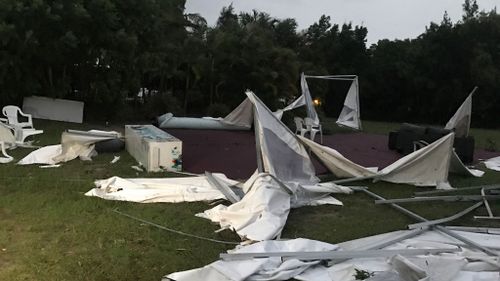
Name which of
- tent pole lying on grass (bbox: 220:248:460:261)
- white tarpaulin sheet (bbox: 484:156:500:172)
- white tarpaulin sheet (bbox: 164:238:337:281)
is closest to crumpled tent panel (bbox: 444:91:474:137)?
white tarpaulin sheet (bbox: 484:156:500:172)

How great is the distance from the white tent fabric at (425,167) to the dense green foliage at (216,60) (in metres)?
8.72

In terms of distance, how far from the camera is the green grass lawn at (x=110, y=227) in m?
3.48

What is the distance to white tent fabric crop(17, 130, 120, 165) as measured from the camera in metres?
7.61

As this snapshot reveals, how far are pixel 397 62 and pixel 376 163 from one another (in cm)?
1940

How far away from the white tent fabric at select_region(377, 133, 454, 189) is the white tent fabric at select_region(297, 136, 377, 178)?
234mm

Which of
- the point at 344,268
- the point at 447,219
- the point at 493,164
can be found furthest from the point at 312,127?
the point at 344,268

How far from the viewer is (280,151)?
6145mm

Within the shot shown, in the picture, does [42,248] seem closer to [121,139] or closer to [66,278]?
[66,278]

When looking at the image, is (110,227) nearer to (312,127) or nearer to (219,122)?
(312,127)

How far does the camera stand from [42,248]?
3.77 metres

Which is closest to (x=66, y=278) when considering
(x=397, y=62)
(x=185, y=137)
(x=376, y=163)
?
(x=376, y=163)

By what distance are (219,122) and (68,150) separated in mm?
6785

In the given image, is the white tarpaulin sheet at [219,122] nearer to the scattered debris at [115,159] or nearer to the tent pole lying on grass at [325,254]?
the scattered debris at [115,159]

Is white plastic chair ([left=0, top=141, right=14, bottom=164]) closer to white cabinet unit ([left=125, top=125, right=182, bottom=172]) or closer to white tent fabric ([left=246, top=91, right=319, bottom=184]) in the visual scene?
white cabinet unit ([left=125, top=125, right=182, bottom=172])
